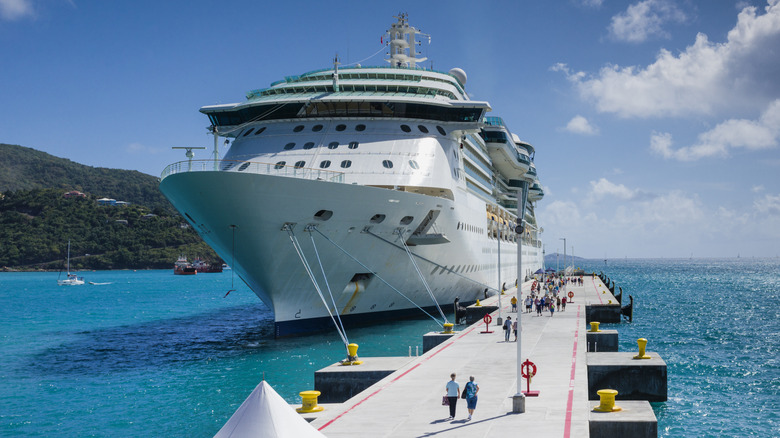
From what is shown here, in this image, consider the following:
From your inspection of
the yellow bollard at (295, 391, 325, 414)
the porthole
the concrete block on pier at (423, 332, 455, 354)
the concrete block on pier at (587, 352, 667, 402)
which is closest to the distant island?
the porthole

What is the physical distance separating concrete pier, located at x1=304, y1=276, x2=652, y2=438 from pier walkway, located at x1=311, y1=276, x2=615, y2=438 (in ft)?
0.06

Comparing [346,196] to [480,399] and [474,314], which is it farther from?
[474,314]

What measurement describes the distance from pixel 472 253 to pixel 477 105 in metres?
9.33

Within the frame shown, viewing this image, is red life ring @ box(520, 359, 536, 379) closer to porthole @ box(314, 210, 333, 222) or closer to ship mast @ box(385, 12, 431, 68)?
porthole @ box(314, 210, 333, 222)

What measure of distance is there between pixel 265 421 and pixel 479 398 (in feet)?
26.5

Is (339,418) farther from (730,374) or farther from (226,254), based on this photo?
(730,374)

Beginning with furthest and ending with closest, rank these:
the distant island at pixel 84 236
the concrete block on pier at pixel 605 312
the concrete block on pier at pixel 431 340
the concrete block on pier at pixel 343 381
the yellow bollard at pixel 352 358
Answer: the distant island at pixel 84 236 → the concrete block on pier at pixel 605 312 → the concrete block on pier at pixel 431 340 → the yellow bollard at pixel 352 358 → the concrete block on pier at pixel 343 381

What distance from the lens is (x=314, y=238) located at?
2794 centimetres

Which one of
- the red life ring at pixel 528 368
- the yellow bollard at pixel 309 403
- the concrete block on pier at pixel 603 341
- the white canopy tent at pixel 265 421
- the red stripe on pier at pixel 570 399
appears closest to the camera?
the white canopy tent at pixel 265 421

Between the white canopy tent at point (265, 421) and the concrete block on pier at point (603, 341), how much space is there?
2242 cm

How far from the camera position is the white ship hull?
1024 inches

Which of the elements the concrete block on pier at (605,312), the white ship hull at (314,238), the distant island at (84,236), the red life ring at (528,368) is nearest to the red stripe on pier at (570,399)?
the red life ring at (528,368)

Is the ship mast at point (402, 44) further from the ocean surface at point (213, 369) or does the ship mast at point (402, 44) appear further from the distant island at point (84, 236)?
the distant island at point (84, 236)

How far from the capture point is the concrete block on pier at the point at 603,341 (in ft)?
97.0
